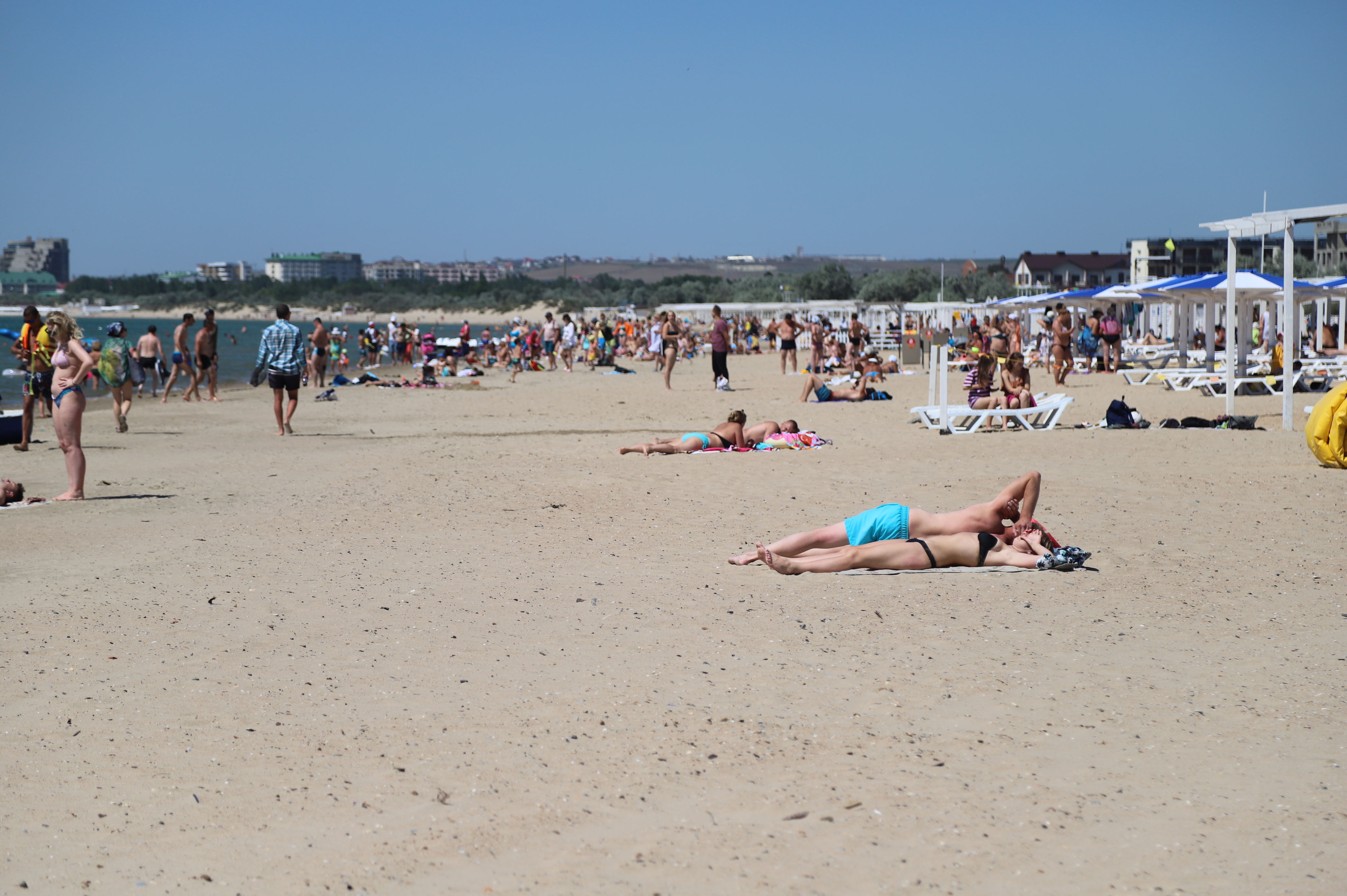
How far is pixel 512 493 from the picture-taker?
31.1ft

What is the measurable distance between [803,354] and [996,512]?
3256 centimetres

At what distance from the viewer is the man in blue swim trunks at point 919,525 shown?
21.4 ft

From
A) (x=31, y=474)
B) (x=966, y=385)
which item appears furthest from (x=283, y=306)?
(x=966, y=385)

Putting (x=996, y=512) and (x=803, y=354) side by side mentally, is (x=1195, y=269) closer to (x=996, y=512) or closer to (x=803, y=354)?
(x=803, y=354)

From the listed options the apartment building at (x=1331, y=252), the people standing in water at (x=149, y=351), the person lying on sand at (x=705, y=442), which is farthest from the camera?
the apartment building at (x=1331, y=252)

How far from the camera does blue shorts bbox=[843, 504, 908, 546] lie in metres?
6.50

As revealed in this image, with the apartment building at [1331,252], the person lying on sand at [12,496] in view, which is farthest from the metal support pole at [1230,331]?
the apartment building at [1331,252]

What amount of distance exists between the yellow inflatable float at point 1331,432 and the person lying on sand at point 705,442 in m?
4.84

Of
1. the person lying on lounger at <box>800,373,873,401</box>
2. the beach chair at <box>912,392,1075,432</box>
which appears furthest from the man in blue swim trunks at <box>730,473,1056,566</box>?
the person lying on lounger at <box>800,373,873,401</box>

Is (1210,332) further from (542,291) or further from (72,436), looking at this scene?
→ (542,291)

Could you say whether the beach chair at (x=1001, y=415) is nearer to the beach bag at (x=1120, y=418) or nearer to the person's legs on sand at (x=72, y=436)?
the beach bag at (x=1120, y=418)

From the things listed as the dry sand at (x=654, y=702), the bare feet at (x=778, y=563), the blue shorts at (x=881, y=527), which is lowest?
the dry sand at (x=654, y=702)

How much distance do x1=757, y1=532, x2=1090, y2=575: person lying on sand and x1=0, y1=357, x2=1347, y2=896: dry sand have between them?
0.30 ft

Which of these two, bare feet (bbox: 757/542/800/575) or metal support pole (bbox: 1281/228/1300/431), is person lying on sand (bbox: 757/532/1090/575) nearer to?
bare feet (bbox: 757/542/800/575)
